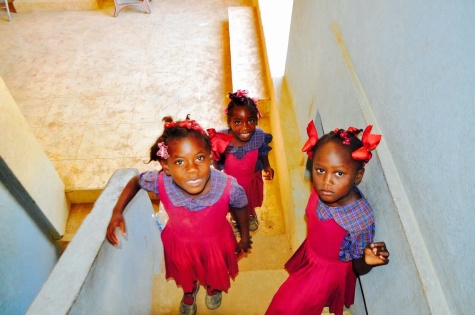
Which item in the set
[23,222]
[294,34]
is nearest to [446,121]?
[294,34]

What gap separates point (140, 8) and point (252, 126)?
6278 millimetres

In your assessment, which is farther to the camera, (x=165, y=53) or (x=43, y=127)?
(x=165, y=53)

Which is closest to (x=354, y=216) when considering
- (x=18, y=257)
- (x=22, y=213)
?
(x=18, y=257)

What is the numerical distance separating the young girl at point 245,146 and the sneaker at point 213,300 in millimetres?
544

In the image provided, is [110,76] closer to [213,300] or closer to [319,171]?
[213,300]

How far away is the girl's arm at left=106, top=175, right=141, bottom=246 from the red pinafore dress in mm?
926

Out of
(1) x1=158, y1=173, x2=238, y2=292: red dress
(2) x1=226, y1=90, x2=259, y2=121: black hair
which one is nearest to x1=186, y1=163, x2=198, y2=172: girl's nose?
(1) x1=158, y1=173, x2=238, y2=292: red dress

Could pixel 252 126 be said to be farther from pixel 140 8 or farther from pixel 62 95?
pixel 140 8

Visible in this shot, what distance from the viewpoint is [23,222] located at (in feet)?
11.5

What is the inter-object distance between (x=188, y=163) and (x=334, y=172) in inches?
30.4

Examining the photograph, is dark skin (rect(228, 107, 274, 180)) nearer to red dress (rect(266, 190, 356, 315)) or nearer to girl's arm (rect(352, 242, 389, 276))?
red dress (rect(266, 190, 356, 315))

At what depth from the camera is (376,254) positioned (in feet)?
5.10

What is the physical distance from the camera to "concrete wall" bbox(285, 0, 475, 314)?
109 cm

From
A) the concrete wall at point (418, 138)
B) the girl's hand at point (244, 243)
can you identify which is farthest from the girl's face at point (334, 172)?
the girl's hand at point (244, 243)
